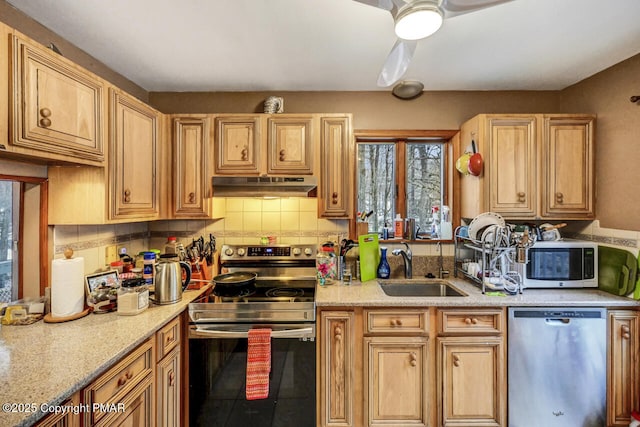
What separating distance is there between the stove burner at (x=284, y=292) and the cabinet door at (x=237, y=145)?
0.89 metres

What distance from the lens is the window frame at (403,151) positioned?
8.30 feet

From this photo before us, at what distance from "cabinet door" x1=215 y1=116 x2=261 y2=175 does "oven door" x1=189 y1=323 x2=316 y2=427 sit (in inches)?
44.4

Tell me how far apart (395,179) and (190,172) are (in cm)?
170

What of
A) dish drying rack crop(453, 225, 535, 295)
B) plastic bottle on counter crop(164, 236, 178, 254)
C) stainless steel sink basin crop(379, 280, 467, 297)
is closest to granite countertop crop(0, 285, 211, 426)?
plastic bottle on counter crop(164, 236, 178, 254)

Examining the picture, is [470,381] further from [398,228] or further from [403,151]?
[403,151]

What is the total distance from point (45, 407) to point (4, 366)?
386mm

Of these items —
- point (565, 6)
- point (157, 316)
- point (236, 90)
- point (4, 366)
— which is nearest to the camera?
point (4, 366)

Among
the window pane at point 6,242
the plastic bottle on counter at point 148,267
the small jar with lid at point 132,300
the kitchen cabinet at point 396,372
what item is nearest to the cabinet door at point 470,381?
the kitchen cabinet at point 396,372

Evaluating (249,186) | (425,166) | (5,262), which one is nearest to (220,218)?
(249,186)

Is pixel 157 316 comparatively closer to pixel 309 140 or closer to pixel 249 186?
pixel 249 186

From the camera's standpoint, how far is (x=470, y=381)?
189 cm

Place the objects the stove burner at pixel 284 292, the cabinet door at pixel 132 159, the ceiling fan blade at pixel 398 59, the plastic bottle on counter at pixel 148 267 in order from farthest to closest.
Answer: the stove burner at pixel 284 292 < the plastic bottle on counter at pixel 148 267 < the cabinet door at pixel 132 159 < the ceiling fan blade at pixel 398 59

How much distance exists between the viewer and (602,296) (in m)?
1.96

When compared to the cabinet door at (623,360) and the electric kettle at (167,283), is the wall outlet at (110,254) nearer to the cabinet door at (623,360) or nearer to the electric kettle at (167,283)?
the electric kettle at (167,283)
